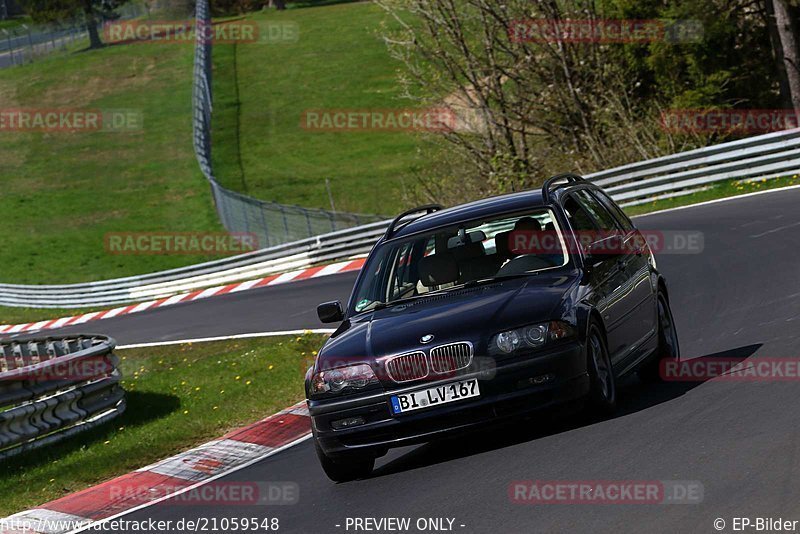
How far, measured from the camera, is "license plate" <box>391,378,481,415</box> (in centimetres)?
767

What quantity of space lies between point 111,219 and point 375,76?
23.1m

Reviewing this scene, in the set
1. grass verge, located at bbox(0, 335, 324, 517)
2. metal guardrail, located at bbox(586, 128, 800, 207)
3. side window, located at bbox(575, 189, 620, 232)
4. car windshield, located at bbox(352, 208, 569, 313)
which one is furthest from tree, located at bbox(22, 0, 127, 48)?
car windshield, located at bbox(352, 208, 569, 313)

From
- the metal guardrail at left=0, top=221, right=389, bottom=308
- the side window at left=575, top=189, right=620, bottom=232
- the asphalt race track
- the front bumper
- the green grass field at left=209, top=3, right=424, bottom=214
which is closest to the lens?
the asphalt race track

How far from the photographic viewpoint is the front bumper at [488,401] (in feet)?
25.1

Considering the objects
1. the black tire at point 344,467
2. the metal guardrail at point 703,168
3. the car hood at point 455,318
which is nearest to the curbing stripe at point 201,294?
the metal guardrail at point 703,168

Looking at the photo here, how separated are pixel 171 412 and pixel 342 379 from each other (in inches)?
214

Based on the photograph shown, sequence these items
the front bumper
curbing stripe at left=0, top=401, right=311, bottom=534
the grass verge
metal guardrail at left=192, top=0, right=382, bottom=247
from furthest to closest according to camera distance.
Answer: metal guardrail at left=192, top=0, right=382, bottom=247, the grass verge, curbing stripe at left=0, top=401, right=311, bottom=534, the front bumper

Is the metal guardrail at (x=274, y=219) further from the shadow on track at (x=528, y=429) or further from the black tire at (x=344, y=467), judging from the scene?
the black tire at (x=344, y=467)

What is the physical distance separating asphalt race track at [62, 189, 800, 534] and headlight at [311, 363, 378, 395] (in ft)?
2.05

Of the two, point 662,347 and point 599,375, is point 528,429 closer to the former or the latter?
point 599,375

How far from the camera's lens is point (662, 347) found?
9.80 metres

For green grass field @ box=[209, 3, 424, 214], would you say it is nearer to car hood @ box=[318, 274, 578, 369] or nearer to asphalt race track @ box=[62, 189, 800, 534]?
asphalt race track @ box=[62, 189, 800, 534]

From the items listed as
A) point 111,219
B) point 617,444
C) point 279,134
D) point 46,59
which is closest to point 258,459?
point 617,444

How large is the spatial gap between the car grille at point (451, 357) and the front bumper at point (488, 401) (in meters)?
0.07
